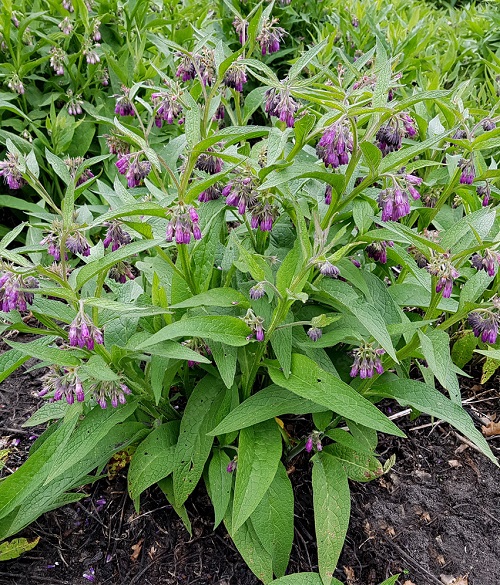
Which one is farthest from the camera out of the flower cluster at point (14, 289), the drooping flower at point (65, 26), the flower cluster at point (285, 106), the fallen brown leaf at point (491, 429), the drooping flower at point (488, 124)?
the drooping flower at point (65, 26)

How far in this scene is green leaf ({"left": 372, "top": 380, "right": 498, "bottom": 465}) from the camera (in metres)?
1.99

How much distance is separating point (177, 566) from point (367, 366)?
1.19 m

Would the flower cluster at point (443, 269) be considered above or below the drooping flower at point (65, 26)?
below

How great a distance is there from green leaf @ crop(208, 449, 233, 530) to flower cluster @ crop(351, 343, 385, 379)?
66 centimetres

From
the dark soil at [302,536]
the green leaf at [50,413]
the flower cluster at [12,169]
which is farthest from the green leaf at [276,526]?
the flower cluster at [12,169]

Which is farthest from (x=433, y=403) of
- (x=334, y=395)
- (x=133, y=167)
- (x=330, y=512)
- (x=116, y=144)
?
(x=116, y=144)

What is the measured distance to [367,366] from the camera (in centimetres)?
206

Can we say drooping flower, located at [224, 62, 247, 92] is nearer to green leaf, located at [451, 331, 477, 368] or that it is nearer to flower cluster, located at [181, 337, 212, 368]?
flower cluster, located at [181, 337, 212, 368]

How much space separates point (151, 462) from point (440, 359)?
3.74ft

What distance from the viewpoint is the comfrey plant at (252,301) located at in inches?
73.4

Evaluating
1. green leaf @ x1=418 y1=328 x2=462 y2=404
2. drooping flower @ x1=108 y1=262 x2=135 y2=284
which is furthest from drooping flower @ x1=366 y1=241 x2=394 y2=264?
drooping flower @ x1=108 y1=262 x2=135 y2=284

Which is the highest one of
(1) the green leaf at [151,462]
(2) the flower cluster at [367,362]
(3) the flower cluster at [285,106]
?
(3) the flower cluster at [285,106]

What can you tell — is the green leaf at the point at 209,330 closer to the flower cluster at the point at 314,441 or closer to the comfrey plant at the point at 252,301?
the comfrey plant at the point at 252,301

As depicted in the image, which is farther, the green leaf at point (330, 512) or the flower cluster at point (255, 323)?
the green leaf at point (330, 512)
